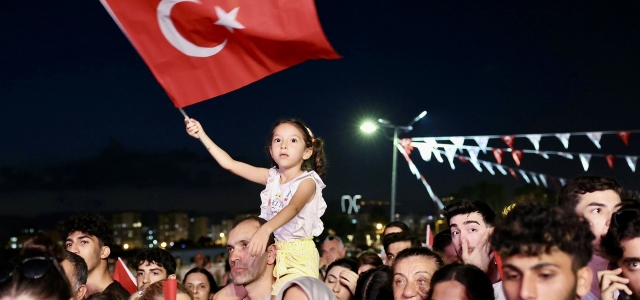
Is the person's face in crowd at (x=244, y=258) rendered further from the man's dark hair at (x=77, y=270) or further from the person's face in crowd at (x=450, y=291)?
the person's face in crowd at (x=450, y=291)

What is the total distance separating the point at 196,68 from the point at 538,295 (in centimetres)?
383

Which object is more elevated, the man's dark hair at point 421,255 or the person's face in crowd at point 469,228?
the person's face in crowd at point 469,228

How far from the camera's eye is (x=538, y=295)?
306 cm

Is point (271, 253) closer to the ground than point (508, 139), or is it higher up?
closer to the ground

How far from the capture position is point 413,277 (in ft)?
15.2

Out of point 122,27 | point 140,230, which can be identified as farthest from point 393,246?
point 140,230

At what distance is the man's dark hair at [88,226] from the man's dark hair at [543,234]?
456cm

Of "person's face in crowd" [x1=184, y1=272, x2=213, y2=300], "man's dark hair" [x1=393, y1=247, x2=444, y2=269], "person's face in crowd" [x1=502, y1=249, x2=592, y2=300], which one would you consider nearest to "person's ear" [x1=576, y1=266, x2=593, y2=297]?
"person's face in crowd" [x1=502, y1=249, x2=592, y2=300]

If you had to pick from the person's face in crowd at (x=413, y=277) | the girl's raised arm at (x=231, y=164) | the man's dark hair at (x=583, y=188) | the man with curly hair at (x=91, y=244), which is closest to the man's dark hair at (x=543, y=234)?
the person's face in crowd at (x=413, y=277)

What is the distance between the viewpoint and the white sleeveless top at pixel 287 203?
545cm

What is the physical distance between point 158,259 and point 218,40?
2.38 m

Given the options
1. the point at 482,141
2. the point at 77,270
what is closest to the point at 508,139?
the point at 482,141

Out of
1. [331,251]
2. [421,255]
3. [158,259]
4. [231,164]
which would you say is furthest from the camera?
[331,251]

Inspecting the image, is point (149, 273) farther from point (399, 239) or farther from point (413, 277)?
point (413, 277)
